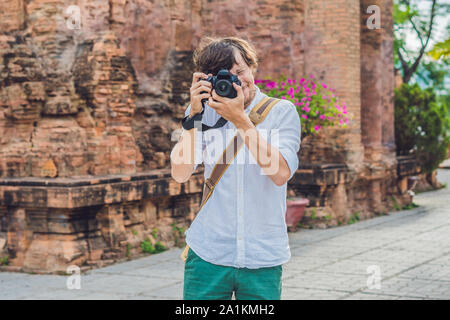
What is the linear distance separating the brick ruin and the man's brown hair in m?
5.15

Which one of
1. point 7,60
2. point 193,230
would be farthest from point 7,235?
point 193,230

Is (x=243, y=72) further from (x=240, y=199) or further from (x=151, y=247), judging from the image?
(x=151, y=247)

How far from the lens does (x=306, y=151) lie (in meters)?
13.5

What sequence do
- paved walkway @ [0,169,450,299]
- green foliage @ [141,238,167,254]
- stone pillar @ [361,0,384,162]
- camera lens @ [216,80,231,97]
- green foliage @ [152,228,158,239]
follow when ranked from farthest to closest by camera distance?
stone pillar @ [361,0,384,162], green foliage @ [152,228,158,239], green foliage @ [141,238,167,254], paved walkway @ [0,169,450,299], camera lens @ [216,80,231,97]

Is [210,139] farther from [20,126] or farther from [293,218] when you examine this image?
[293,218]

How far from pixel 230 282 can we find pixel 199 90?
92 centimetres

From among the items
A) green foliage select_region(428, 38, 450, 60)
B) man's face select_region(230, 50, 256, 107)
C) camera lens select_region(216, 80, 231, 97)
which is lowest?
camera lens select_region(216, 80, 231, 97)

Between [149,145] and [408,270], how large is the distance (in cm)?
422

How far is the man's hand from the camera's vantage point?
346cm

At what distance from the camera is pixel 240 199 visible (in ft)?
11.9

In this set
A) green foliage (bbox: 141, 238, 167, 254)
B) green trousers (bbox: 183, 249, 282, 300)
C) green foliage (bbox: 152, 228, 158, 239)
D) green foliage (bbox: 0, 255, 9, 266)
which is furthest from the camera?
green foliage (bbox: 152, 228, 158, 239)

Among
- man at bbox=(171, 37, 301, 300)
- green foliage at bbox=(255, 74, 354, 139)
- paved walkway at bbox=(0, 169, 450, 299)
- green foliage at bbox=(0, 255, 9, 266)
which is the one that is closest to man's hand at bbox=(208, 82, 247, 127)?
man at bbox=(171, 37, 301, 300)

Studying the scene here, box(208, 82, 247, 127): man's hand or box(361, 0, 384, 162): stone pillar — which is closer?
box(208, 82, 247, 127): man's hand

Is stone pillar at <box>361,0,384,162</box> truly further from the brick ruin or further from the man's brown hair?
the man's brown hair
